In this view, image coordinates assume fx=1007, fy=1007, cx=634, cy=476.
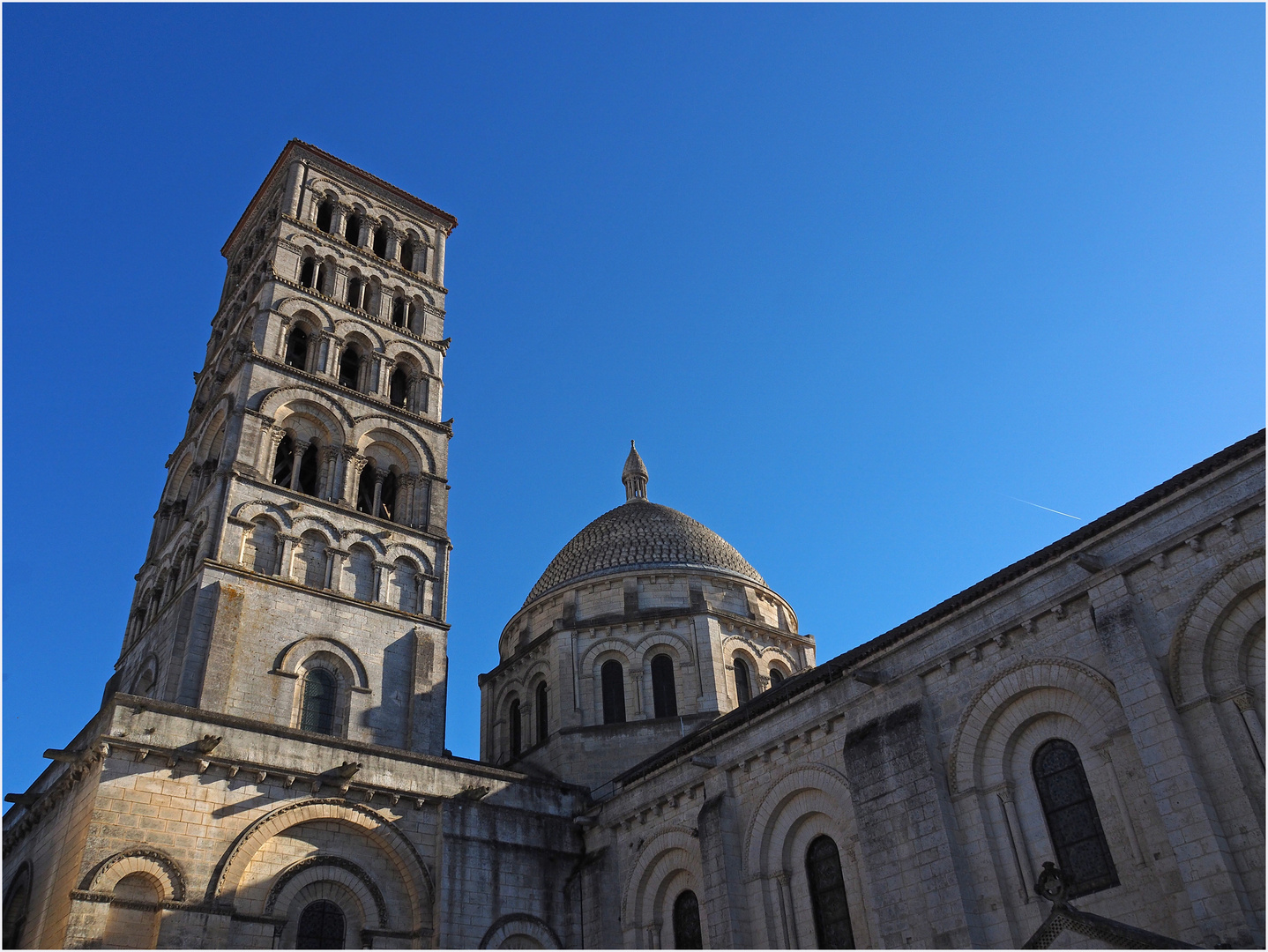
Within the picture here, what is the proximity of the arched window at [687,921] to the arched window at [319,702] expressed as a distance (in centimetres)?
1028

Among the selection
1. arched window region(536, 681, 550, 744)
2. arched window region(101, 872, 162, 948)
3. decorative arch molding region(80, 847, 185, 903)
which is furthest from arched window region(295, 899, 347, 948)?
arched window region(536, 681, 550, 744)

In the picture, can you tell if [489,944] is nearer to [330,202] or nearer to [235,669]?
[235,669]

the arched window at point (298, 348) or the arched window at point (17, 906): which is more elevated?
the arched window at point (298, 348)

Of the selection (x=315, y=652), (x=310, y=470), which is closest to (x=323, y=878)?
(x=315, y=652)

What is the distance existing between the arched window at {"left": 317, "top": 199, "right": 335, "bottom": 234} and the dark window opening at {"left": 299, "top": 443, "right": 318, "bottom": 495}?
11208 mm

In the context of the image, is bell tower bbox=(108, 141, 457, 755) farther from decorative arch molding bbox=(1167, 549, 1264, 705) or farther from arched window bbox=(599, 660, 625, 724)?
decorative arch molding bbox=(1167, 549, 1264, 705)

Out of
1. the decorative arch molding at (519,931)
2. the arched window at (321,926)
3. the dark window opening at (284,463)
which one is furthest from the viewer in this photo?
the dark window opening at (284,463)

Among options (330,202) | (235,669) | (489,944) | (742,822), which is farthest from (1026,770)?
(330,202)

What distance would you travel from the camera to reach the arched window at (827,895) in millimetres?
20375

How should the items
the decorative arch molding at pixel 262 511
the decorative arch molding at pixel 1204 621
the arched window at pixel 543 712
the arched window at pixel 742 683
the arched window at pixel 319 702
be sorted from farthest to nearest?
the arched window at pixel 742 683 < the arched window at pixel 543 712 < the decorative arch molding at pixel 262 511 < the arched window at pixel 319 702 < the decorative arch molding at pixel 1204 621

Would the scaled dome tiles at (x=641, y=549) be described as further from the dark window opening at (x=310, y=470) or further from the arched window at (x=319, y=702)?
the arched window at (x=319, y=702)

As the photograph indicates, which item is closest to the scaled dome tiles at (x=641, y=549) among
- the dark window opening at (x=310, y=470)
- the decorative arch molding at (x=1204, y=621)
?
the dark window opening at (x=310, y=470)

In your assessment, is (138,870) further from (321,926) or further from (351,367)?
(351,367)

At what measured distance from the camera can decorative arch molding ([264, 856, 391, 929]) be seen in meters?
21.8
